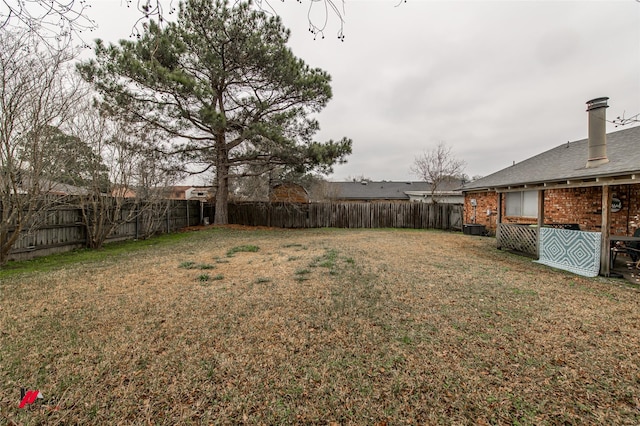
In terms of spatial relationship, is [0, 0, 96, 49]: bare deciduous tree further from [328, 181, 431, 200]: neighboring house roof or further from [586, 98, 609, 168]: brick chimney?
[328, 181, 431, 200]: neighboring house roof

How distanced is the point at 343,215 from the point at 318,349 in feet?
45.9

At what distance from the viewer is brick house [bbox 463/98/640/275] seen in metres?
5.62

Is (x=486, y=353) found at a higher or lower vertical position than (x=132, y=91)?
lower

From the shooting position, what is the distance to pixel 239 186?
19641mm

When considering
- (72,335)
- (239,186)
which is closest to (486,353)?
(72,335)

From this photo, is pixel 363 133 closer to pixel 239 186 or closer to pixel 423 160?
pixel 423 160

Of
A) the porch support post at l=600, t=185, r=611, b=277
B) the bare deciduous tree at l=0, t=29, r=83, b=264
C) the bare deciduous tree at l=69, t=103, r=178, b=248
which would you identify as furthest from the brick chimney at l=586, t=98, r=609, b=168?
the bare deciduous tree at l=69, t=103, r=178, b=248

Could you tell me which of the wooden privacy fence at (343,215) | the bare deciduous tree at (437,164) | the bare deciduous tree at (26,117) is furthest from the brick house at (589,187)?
the bare deciduous tree at (26,117)

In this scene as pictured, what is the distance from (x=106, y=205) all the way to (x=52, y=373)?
24.7 feet

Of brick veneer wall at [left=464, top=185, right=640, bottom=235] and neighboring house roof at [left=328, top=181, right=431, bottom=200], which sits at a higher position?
neighboring house roof at [left=328, top=181, right=431, bottom=200]

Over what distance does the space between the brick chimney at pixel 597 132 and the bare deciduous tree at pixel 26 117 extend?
39.2ft

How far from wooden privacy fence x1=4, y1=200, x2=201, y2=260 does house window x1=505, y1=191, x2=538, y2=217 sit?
46.6 feet

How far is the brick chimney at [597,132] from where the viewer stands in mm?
6789

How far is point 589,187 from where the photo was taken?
27.2 ft
